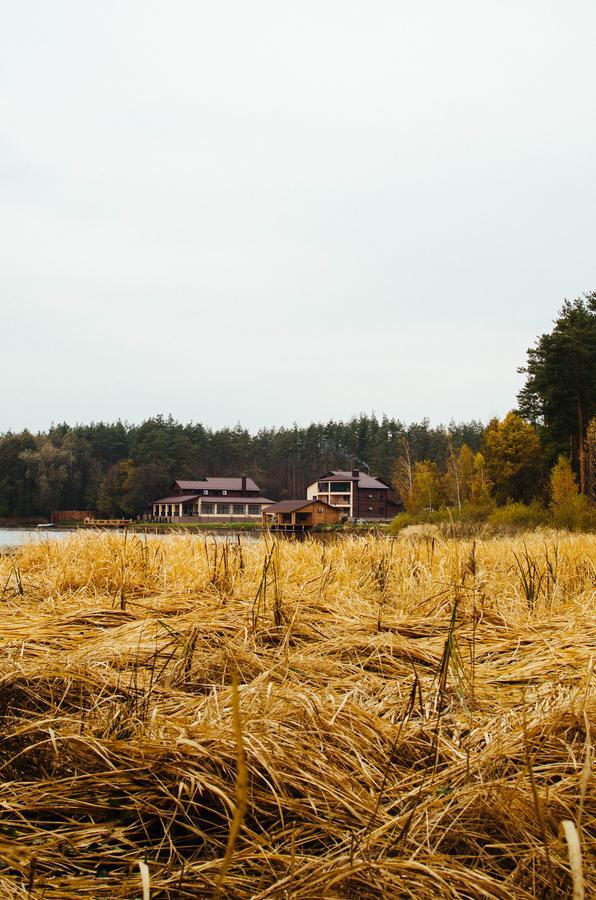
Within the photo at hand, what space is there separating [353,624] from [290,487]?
279ft

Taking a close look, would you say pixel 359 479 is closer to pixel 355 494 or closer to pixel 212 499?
pixel 355 494

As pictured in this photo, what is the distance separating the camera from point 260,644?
2.53 meters

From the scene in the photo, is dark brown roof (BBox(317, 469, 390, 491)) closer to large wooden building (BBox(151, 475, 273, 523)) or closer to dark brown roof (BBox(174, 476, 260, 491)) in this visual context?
large wooden building (BBox(151, 475, 273, 523))

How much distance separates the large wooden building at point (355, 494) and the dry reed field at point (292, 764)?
191 ft

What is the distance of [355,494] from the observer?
6166 cm

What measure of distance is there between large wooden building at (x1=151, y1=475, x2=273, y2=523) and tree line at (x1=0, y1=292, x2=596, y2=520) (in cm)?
421

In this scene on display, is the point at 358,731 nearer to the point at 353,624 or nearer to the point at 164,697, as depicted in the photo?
the point at 164,697

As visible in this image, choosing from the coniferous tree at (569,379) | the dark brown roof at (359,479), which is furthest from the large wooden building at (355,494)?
the coniferous tree at (569,379)

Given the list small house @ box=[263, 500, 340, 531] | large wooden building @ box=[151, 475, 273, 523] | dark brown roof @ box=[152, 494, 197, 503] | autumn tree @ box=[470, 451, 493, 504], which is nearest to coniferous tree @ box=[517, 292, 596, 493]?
autumn tree @ box=[470, 451, 493, 504]

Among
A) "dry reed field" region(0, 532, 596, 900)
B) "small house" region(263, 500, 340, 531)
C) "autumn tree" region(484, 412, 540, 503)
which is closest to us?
"dry reed field" region(0, 532, 596, 900)

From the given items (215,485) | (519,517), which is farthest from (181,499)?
(519,517)

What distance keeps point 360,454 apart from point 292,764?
3444 inches

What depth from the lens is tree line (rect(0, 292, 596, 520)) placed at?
30.5 m

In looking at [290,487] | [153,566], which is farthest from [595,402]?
[290,487]
